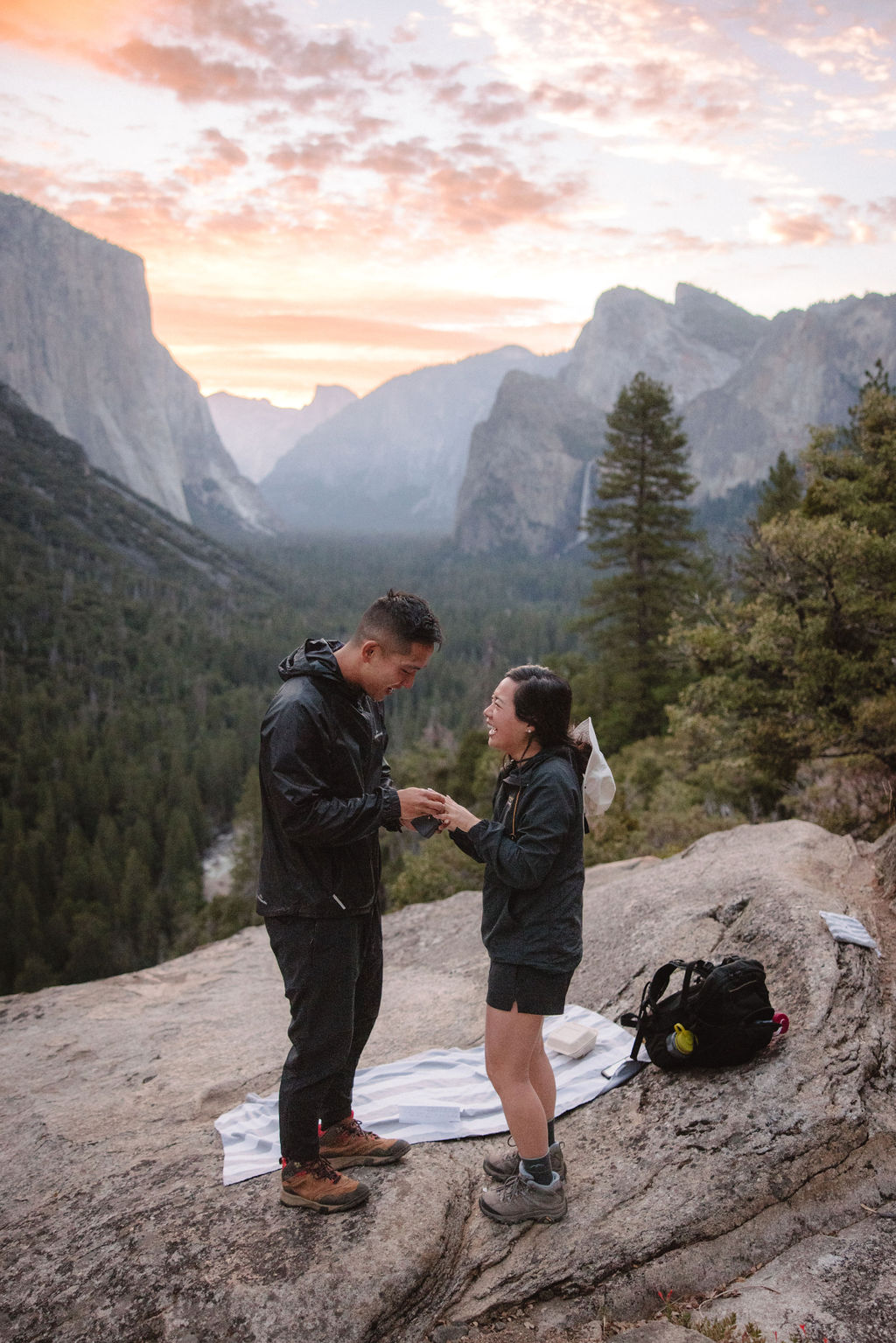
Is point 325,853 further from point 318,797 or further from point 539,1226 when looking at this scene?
point 539,1226

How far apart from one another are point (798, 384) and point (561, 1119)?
622 ft

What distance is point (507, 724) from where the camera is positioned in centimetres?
348

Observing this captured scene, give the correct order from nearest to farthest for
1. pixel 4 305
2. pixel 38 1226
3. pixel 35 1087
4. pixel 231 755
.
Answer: pixel 38 1226 < pixel 35 1087 < pixel 231 755 < pixel 4 305

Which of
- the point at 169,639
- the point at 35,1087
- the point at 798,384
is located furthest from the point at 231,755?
the point at 798,384

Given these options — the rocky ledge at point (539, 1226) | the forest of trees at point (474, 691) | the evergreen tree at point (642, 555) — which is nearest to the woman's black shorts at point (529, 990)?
the rocky ledge at point (539, 1226)

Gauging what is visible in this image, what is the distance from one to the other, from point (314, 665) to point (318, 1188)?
2.19m

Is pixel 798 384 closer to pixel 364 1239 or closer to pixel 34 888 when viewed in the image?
pixel 34 888

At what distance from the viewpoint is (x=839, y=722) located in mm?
13102

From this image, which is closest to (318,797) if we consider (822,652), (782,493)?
(822,652)

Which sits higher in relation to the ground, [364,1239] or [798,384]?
[798,384]

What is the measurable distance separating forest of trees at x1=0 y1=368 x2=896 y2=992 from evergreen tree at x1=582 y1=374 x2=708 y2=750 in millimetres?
96

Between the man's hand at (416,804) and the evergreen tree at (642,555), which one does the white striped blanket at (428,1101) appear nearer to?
the man's hand at (416,804)

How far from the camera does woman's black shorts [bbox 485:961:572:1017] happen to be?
11.2 feet

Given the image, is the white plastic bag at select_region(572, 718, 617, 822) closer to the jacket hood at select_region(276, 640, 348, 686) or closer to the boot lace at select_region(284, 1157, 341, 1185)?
the jacket hood at select_region(276, 640, 348, 686)
